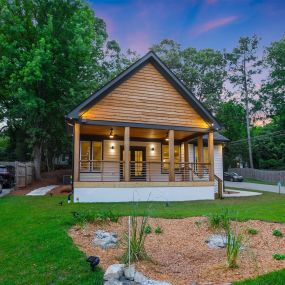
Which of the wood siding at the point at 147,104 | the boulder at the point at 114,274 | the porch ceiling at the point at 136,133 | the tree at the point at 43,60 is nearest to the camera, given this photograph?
the boulder at the point at 114,274

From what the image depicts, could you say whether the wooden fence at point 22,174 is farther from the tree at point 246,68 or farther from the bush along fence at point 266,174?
the tree at point 246,68

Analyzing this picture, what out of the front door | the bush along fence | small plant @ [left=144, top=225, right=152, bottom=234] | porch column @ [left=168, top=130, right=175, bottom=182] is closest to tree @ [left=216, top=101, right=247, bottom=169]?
the bush along fence

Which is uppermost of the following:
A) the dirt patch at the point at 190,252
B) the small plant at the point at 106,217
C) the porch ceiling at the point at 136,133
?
the porch ceiling at the point at 136,133

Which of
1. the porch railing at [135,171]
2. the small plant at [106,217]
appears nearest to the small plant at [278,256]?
the small plant at [106,217]

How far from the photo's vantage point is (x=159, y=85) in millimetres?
15609

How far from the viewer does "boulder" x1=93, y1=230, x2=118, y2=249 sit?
252 inches

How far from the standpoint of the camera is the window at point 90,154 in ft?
56.6

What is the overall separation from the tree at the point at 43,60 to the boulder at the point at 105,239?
595 inches

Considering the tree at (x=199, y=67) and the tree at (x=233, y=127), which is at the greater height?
the tree at (x=199, y=67)

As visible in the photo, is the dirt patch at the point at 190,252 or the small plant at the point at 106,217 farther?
the small plant at the point at 106,217

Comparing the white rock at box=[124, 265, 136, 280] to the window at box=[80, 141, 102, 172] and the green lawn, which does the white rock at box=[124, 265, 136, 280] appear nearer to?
the green lawn

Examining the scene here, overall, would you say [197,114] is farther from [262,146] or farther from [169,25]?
[262,146]

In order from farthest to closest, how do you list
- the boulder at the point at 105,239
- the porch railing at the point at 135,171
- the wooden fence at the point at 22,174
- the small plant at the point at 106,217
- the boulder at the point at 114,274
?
the wooden fence at the point at 22,174 < the porch railing at the point at 135,171 < the small plant at the point at 106,217 < the boulder at the point at 105,239 < the boulder at the point at 114,274

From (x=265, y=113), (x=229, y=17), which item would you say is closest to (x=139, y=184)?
(x=229, y=17)
